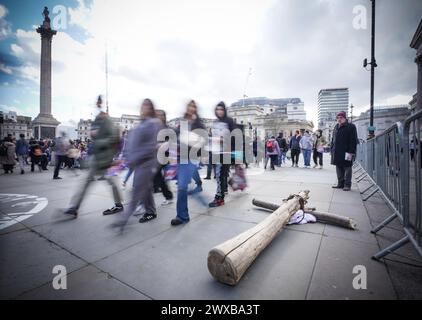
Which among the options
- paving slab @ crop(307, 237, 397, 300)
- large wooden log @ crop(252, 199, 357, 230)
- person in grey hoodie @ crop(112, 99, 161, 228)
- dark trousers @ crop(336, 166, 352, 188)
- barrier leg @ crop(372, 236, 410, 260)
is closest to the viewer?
paving slab @ crop(307, 237, 397, 300)

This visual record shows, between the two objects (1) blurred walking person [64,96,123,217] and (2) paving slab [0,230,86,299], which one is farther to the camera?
(1) blurred walking person [64,96,123,217]

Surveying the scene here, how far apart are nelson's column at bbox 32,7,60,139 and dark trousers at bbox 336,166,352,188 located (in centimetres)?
3991

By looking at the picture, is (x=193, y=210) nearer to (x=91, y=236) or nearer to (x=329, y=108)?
(x=91, y=236)

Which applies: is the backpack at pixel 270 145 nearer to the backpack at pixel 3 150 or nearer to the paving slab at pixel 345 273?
the paving slab at pixel 345 273

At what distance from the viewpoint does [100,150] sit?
4020mm

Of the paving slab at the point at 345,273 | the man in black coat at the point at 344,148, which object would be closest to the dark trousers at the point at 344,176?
the man in black coat at the point at 344,148

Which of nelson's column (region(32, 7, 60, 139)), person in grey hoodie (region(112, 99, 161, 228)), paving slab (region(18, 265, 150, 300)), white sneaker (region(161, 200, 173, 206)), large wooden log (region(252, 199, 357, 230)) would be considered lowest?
paving slab (region(18, 265, 150, 300))

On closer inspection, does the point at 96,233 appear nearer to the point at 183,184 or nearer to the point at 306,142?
the point at 183,184

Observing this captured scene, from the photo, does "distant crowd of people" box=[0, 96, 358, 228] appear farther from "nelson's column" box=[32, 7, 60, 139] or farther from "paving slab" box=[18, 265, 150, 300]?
"nelson's column" box=[32, 7, 60, 139]

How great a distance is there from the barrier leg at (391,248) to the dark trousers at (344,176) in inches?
181

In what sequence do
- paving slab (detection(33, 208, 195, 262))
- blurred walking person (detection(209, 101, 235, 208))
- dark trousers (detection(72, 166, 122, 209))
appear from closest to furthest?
paving slab (detection(33, 208, 195, 262)) < dark trousers (detection(72, 166, 122, 209)) < blurred walking person (detection(209, 101, 235, 208))

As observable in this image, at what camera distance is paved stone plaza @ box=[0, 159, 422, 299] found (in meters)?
1.99

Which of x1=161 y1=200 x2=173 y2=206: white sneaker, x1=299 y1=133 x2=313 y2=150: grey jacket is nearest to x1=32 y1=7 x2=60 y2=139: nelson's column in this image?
x1=299 y1=133 x2=313 y2=150: grey jacket

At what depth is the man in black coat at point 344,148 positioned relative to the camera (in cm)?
644
